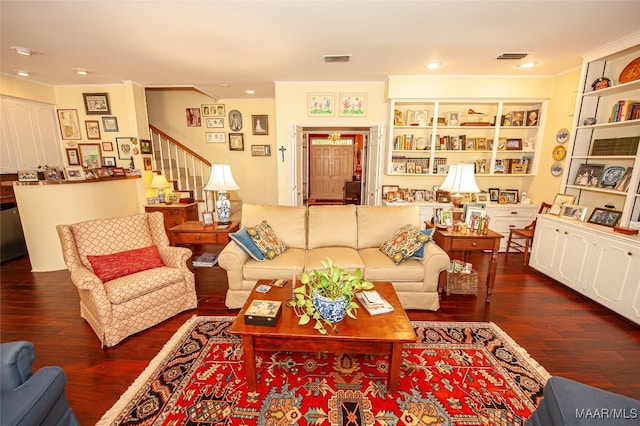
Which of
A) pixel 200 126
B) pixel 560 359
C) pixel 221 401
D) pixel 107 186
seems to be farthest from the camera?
pixel 200 126

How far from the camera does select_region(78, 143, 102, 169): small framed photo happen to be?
15.9ft

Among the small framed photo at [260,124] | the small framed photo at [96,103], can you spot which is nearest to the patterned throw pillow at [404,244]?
the small framed photo at [260,124]

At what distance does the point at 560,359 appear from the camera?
2.04 meters

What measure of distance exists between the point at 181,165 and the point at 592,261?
6.76 m

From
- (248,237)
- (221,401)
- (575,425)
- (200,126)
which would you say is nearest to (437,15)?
(248,237)

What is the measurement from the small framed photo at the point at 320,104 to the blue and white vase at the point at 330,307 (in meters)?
3.50

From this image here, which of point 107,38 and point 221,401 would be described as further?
point 107,38

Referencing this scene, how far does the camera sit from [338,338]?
1638 mm

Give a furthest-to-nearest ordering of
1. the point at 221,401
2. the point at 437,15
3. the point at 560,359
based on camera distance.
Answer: the point at 437,15 → the point at 560,359 → the point at 221,401

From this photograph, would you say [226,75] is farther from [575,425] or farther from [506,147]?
[575,425]

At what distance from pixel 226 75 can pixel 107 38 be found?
1586 mm

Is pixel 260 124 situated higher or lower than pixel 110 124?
higher

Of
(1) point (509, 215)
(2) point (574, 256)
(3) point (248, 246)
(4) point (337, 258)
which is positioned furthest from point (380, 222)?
(1) point (509, 215)

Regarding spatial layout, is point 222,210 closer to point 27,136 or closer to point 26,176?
point 26,176
